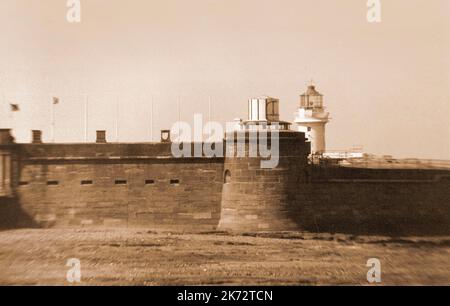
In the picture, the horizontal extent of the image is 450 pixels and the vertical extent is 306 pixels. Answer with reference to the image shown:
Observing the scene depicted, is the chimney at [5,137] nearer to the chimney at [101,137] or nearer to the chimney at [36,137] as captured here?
the chimney at [36,137]

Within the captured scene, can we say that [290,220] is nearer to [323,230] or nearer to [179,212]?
[323,230]

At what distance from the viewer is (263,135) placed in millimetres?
26266

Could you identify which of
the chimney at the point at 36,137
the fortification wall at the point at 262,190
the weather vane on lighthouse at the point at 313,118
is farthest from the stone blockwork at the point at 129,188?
the weather vane on lighthouse at the point at 313,118

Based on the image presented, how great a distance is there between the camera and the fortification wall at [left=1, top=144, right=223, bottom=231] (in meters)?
26.8

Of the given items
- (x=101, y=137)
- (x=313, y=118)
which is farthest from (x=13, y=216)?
(x=313, y=118)

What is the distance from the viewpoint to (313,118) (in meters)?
42.0

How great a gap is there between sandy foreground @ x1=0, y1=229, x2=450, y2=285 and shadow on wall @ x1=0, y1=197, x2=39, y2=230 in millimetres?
870

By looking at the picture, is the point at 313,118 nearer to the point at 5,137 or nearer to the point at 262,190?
the point at 262,190

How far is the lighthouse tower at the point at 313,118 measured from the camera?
41938mm

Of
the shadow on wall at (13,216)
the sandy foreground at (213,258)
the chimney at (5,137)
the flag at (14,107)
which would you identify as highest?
the flag at (14,107)

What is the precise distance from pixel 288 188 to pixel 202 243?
4.13 meters

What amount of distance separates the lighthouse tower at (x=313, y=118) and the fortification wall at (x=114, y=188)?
16.1 metres
